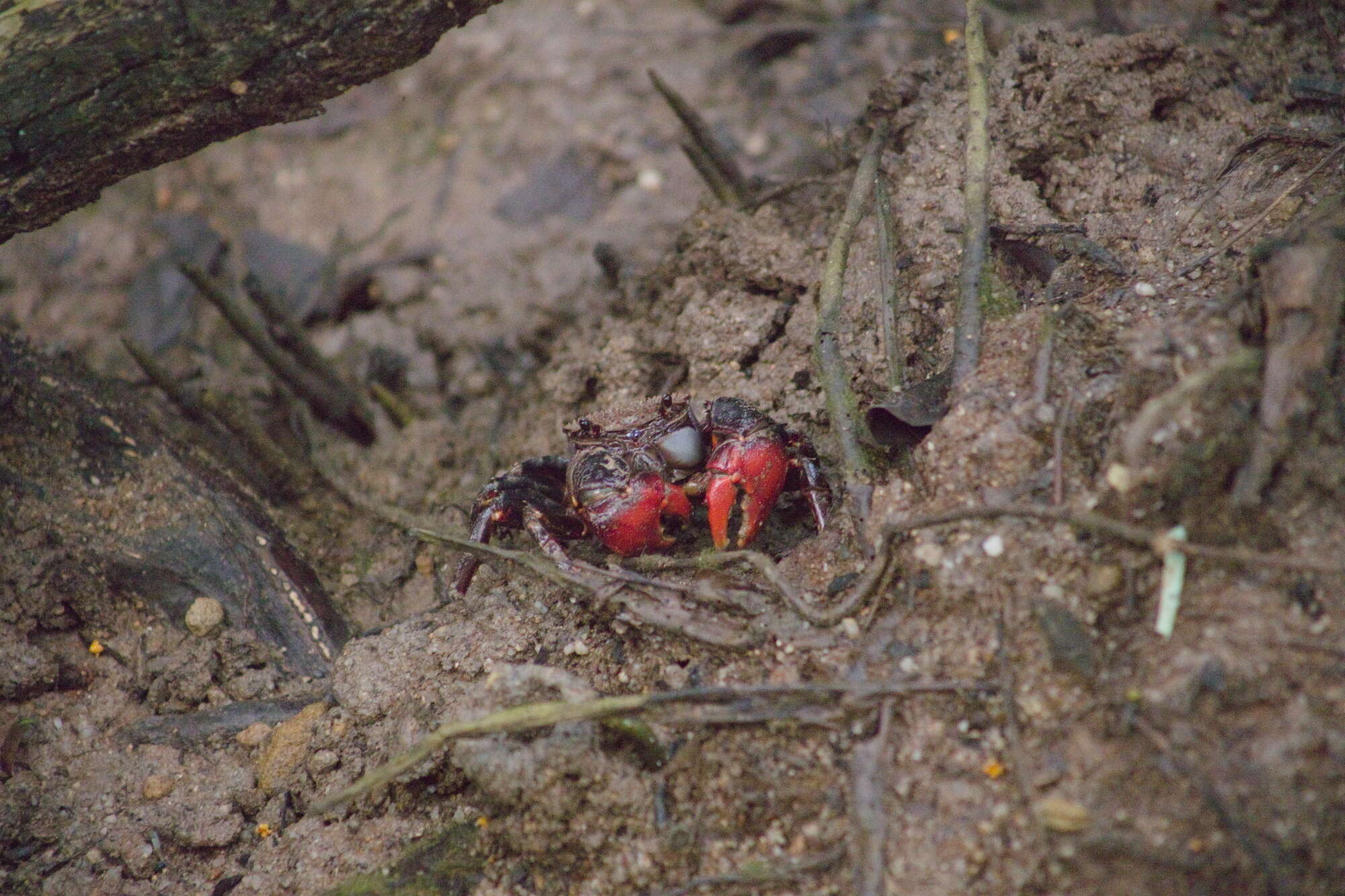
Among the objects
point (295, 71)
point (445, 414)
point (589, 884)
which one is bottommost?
point (445, 414)

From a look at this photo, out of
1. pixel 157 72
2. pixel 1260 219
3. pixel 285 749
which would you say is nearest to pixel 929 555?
pixel 1260 219

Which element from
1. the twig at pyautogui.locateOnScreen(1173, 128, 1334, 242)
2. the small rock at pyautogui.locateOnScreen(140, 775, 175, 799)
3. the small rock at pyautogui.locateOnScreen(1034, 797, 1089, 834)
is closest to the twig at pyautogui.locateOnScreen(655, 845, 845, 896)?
the small rock at pyautogui.locateOnScreen(1034, 797, 1089, 834)

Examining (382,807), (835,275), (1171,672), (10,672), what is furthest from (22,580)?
(1171,672)

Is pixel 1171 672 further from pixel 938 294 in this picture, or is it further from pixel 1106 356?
pixel 938 294

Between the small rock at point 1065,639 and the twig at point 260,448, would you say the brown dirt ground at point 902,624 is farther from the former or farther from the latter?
the twig at point 260,448

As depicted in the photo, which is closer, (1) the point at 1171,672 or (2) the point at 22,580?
(1) the point at 1171,672

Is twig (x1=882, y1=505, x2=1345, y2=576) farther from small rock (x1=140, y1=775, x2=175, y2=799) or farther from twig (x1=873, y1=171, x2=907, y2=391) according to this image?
small rock (x1=140, y1=775, x2=175, y2=799)
